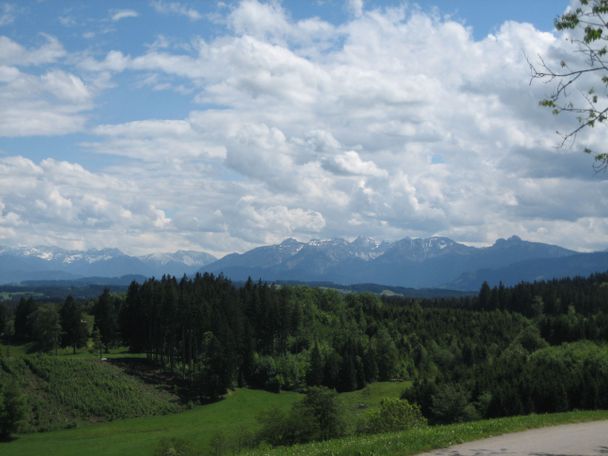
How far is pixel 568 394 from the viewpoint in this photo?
5381 centimetres

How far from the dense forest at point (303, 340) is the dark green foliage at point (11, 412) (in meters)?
32.2

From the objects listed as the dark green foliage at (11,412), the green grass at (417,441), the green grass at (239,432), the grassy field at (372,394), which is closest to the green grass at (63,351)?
the green grass at (239,432)

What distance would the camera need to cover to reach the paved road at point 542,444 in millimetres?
19234

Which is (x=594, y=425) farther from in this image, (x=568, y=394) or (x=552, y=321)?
(x=552, y=321)

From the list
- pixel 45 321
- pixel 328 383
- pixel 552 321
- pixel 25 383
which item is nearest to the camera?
pixel 25 383

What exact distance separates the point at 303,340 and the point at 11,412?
80.9 m

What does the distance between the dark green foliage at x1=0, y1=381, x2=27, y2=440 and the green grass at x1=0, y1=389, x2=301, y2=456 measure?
1.82 meters

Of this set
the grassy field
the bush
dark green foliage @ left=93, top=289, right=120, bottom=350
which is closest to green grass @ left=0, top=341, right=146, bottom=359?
dark green foliage @ left=93, top=289, right=120, bottom=350

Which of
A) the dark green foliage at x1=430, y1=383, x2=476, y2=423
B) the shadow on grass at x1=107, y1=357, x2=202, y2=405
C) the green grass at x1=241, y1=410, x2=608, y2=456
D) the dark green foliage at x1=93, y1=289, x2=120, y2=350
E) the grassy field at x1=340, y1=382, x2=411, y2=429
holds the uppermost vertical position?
the green grass at x1=241, y1=410, x2=608, y2=456

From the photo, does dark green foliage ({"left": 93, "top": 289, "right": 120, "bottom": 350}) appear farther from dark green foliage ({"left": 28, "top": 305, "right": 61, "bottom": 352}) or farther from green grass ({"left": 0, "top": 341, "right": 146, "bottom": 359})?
dark green foliage ({"left": 28, "top": 305, "right": 61, "bottom": 352})

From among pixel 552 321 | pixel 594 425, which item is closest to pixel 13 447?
pixel 594 425

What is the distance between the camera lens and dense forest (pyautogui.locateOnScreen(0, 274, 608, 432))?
296 ft

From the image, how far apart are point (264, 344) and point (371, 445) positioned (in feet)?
388

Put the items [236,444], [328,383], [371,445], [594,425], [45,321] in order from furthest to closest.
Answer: [328,383] < [45,321] < [236,444] < [594,425] < [371,445]
